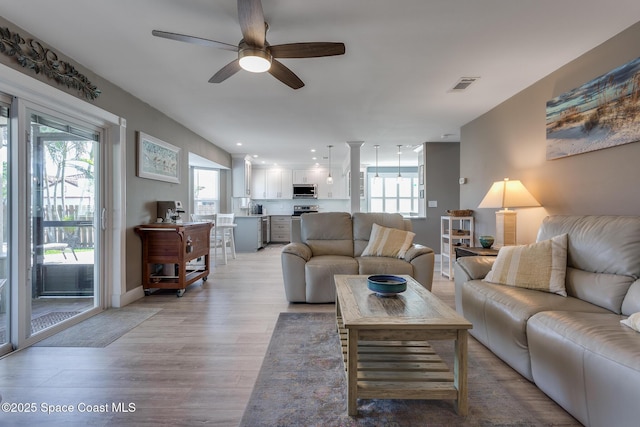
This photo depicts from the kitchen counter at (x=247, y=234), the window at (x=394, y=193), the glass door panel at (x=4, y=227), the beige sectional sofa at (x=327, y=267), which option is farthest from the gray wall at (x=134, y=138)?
the window at (x=394, y=193)

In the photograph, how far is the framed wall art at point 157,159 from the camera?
348 cm

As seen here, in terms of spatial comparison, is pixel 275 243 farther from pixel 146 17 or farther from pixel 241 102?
pixel 146 17

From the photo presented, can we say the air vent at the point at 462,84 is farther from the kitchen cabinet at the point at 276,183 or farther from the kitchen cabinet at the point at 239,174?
the kitchen cabinet at the point at 276,183

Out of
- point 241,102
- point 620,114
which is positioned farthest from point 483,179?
point 241,102

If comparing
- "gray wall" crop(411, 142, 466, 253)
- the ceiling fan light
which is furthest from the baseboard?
"gray wall" crop(411, 142, 466, 253)

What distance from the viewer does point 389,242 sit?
353 centimetres

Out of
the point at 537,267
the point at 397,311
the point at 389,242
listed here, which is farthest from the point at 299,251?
the point at 537,267

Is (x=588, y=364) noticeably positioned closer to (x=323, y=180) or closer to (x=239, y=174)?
(x=239, y=174)

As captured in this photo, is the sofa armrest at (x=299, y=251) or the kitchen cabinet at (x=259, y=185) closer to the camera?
the sofa armrest at (x=299, y=251)

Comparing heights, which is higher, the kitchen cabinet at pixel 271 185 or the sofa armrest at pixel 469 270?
the kitchen cabinet at pixel 271 185

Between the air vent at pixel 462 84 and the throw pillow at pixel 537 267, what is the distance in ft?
5.65

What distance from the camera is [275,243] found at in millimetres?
8523

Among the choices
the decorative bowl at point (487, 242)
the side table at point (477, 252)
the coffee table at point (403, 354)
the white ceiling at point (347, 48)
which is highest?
the white ceiling at point (347, 48)

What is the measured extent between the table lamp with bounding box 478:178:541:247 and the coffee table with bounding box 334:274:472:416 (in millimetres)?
1794
